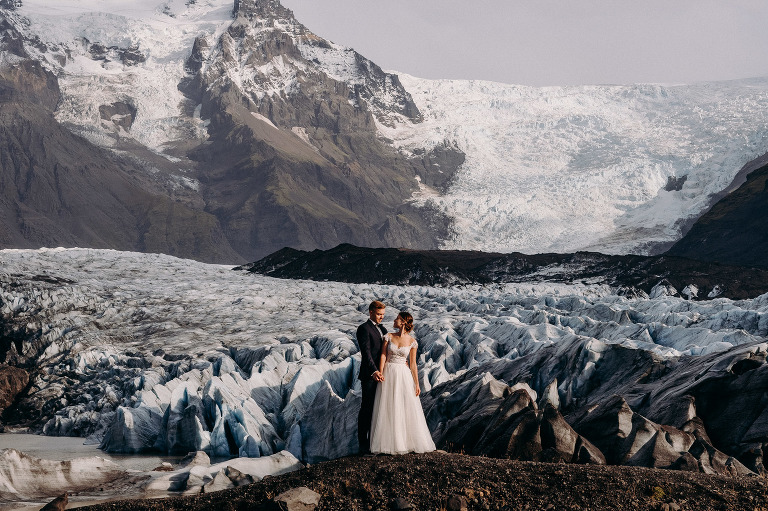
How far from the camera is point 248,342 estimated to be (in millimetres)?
59188

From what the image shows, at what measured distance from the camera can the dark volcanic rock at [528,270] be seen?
11694 cm

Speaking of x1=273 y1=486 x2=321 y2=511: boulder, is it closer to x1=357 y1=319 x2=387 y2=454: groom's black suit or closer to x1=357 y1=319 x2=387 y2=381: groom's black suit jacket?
x1=357 y1=319 x2=387 y2=454: groom's black suit

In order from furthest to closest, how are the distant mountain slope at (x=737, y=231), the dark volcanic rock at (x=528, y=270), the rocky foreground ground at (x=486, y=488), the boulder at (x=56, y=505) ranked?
the distant mountain slope at (x=737, y=231), the dark volcanic rock at (x=528, y=270), the boulder at (x=56, y=505), the rocky foreground ground at (x=486, y=488)

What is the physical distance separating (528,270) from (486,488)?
140m

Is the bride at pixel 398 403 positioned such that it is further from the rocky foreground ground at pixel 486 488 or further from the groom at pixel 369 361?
the rocky foreground ground at pixel 486 488

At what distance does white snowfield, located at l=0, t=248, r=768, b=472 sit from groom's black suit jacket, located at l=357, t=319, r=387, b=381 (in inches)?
479

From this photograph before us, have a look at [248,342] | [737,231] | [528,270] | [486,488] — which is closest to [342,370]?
[248,342]

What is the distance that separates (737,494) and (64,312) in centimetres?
6194

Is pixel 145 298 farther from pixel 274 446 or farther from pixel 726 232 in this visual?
pixel 726 232

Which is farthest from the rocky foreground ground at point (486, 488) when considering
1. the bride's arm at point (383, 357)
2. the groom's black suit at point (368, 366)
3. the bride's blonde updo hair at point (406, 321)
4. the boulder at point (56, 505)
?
the bride's blonde updo hair at point (406, 321)

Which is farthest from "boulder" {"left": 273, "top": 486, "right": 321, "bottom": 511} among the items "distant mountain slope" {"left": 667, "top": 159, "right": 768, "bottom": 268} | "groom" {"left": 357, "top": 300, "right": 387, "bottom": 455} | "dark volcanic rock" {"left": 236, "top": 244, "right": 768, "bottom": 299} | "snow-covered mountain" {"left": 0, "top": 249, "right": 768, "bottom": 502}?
"distant mountain slope" {"left": 667, "top": 159, "right": 768, "bottom": 268}

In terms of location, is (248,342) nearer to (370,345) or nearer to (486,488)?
(370,345)

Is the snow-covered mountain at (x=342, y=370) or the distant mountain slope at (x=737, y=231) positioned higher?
the distant mountain slope at (x=737, y=231)

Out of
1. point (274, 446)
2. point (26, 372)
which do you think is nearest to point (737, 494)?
point (274, 446)
